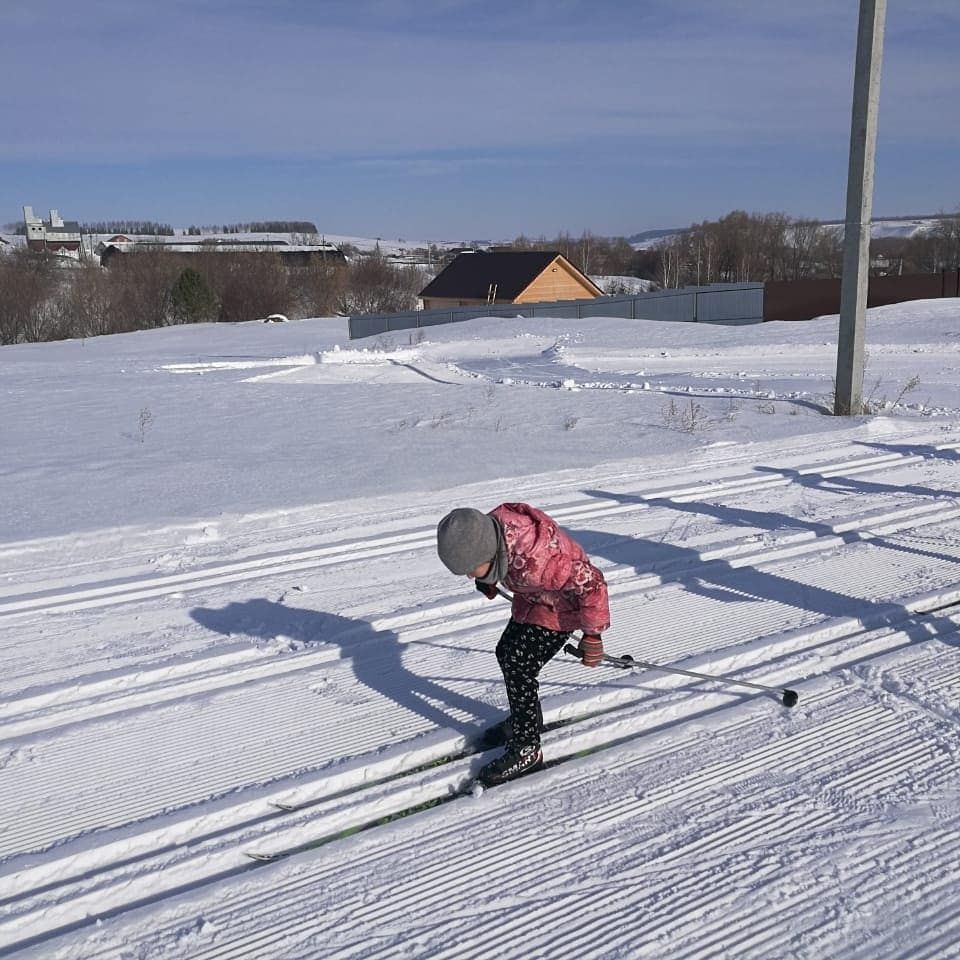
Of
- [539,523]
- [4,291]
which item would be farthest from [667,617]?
[4,291]

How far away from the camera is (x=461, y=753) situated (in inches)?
158

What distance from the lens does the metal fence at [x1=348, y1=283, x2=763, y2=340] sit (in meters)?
30.7

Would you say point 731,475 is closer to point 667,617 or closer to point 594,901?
point 667,617

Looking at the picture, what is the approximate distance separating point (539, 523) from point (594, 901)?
51.9 inches

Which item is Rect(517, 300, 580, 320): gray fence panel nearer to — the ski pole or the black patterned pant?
the ski pole

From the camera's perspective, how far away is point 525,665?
374 cm

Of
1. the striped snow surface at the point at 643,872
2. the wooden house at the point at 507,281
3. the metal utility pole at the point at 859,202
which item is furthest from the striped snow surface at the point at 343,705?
the wooden house at the point at 507,281

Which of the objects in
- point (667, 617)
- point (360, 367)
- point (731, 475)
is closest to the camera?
point (667, 617)

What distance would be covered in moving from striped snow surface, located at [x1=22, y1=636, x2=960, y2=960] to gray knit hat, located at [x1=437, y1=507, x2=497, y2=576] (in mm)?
1019

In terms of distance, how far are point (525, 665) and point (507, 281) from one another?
41951mm

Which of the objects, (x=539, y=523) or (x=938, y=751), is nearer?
(x=539, y=523)


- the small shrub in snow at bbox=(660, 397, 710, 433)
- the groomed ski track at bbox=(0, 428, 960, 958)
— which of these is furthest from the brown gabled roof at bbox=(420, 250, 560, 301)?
the groomed ski track at bbox=(0, 428, 960, 958)

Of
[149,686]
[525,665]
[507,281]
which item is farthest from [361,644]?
[507,281]

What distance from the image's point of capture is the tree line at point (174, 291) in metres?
45.1
